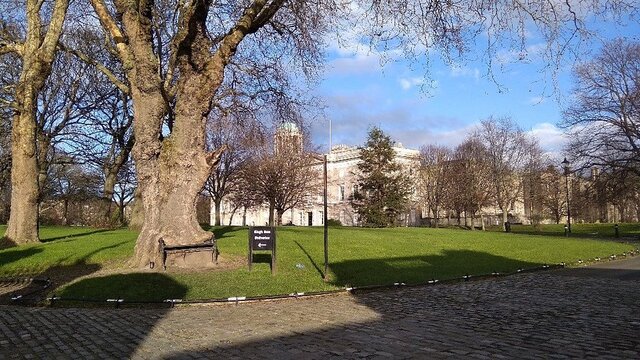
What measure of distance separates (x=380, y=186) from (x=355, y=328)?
177 ft

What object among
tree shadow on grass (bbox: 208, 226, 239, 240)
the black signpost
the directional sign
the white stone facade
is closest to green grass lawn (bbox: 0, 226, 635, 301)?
the black signpost

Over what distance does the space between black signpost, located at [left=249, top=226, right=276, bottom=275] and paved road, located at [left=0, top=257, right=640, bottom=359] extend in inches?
115

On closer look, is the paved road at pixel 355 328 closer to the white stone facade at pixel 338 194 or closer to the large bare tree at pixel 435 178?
the large bare tree at pixel 435 178

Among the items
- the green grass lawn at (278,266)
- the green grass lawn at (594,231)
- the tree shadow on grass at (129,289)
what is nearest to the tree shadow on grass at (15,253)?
the green grass lawn at (278,266)

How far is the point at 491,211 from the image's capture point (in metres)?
89.1

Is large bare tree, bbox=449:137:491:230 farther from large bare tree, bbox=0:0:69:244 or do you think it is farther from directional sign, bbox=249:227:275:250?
directional sign, bbox=249:227:275:250

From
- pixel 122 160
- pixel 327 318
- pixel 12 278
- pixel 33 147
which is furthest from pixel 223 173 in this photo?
pixel 327 318

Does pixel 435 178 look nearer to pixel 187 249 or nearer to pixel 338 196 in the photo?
pixel 338 196

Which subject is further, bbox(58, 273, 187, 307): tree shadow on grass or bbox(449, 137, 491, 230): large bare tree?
bbox(449, 137, 491, 230): large bare tree

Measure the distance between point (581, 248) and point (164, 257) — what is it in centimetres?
2114

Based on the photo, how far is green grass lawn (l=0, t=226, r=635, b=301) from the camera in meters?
11.8

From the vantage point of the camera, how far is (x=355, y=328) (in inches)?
322

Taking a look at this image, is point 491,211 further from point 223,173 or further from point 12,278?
point 12,278

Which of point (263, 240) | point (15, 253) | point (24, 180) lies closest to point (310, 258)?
point (263, 240)
